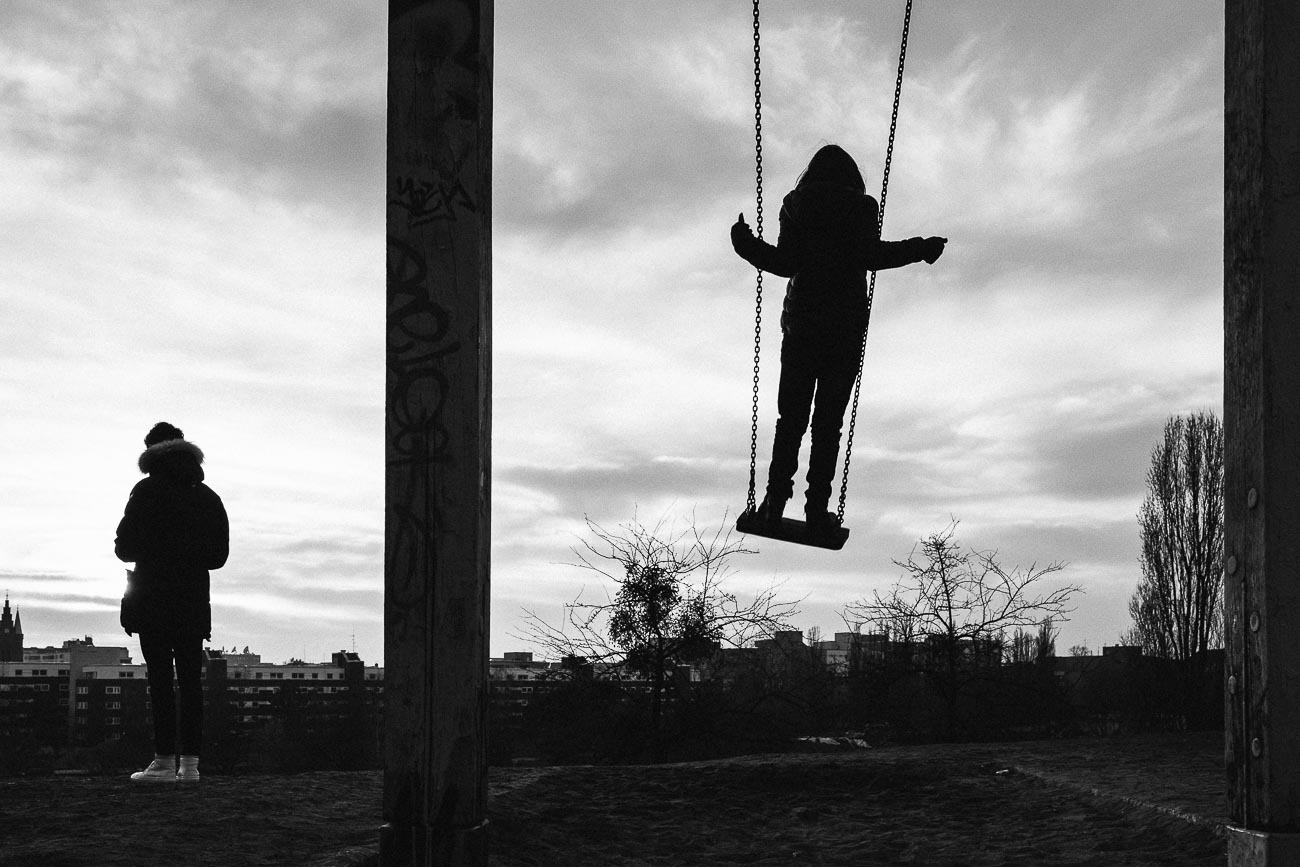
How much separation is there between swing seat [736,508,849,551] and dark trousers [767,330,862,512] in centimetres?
12

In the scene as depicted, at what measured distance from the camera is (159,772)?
645cm

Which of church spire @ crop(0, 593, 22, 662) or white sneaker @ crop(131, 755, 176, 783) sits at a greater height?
white sneaker @ crop(131, 755, 176, 783)

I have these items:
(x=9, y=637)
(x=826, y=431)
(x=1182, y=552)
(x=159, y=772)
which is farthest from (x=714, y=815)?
(x=9, y=637)

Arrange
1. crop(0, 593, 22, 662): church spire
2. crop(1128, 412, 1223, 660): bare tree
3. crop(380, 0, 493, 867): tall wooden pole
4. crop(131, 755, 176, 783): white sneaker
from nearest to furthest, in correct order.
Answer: crop(380, 0, 493, 867): tall wooden pole
crop(131, 755, 176, 783): white sneaker
crop(1128, 412, 1223, 660): bare tree
crop(0, 593, 22, 662): church spire

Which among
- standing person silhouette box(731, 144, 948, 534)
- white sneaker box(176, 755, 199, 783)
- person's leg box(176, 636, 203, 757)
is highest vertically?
standing person silhouette box(731, 144, 948, 534)

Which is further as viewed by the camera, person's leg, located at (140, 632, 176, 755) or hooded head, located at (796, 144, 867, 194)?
person's leg, located at (140, 632, 176, 755)

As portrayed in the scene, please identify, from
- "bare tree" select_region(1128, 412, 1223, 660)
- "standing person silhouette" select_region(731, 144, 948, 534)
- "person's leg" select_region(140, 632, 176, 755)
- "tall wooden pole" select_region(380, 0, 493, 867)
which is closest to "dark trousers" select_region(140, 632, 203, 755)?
"person's leg" select_region(140, 632, 176, 755)

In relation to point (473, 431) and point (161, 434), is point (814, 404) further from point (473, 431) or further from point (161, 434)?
point (161, 434)

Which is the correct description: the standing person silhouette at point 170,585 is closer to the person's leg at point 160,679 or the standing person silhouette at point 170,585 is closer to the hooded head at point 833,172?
the person's leg at point 160,679

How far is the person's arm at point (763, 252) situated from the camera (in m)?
5.49

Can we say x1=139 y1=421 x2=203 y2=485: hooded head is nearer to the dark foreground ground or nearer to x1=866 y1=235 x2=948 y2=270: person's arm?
the dark foreground ground

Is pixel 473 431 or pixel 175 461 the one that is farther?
pixel 175 461

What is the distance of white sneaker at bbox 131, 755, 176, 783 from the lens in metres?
6.34

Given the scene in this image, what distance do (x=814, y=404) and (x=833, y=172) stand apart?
1.08m
